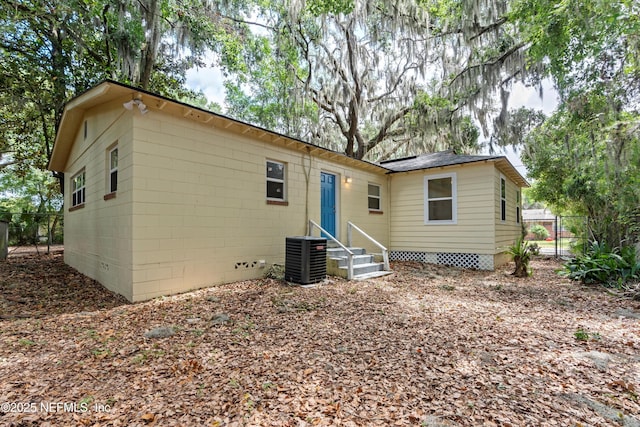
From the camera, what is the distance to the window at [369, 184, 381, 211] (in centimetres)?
979

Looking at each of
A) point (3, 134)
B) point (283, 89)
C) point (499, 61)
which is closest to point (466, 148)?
point (499, 61)

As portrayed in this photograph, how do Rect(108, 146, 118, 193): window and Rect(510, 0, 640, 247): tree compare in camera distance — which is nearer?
Rect(510, 0, 640, 247): tree

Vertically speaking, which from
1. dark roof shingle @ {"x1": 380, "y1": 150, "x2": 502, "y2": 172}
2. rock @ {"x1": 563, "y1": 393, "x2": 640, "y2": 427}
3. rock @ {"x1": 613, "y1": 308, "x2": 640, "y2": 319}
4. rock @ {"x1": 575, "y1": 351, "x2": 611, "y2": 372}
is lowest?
rock @ {"x1": 613, "y1": 308, "x2": 640, "y2": 319}

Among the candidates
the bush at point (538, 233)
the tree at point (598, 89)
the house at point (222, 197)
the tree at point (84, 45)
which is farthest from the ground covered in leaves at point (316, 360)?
the bush at point (538, 233)

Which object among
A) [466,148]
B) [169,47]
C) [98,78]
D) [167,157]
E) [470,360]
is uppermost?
[169,47]

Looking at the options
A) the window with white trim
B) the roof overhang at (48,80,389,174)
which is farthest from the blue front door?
the window with white trim

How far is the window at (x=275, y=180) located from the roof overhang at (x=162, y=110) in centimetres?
51

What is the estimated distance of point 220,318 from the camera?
3902 millimetres

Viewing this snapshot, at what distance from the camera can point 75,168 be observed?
867cm

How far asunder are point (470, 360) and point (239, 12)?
47.0 ft

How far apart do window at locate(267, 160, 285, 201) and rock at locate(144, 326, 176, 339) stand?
3751 mm

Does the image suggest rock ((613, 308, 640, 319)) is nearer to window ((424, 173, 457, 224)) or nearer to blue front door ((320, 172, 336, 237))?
window ((424, 173, 457, 224))

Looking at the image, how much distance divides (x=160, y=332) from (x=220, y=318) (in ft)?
2.37

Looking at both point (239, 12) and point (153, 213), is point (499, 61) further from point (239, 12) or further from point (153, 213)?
point (153, 213)
